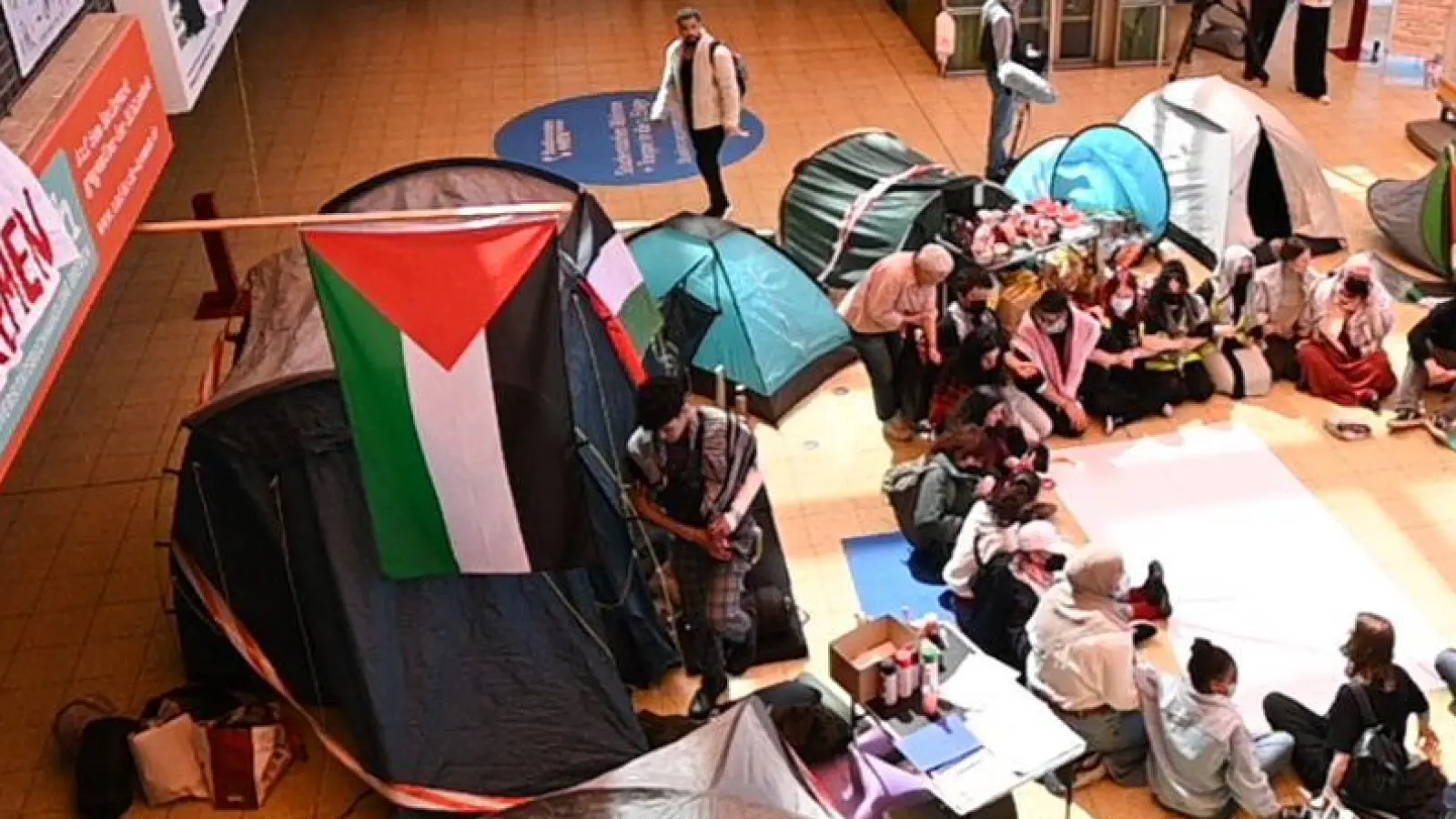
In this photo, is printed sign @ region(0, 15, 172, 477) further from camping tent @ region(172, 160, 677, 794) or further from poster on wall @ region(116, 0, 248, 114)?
camping tent @ region(172, 160, 677, 794)

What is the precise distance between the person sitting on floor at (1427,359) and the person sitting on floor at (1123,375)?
1167 mm

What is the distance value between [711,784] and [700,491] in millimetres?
1557

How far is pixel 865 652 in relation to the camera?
17.8ft

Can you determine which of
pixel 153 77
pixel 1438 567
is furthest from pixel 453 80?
pixel 1438 567

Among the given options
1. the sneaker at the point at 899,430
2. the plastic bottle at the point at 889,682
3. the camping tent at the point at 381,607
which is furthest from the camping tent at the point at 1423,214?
the camping tent at the point at 381,607

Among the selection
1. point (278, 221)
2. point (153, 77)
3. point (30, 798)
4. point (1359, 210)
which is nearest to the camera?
point (278, 221)

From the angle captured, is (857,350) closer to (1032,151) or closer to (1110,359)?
(1110,359)

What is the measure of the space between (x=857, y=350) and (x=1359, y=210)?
4127 millimetres

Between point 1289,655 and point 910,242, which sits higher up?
point 910,242

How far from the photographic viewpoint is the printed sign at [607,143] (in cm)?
1134

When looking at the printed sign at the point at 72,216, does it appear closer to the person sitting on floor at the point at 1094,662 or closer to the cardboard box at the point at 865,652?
the cardboard box at the point at 865,652

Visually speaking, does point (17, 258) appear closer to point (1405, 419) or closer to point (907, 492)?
point (907, 492)

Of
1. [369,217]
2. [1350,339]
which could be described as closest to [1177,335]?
[1350,339]

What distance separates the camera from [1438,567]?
6.77 m
